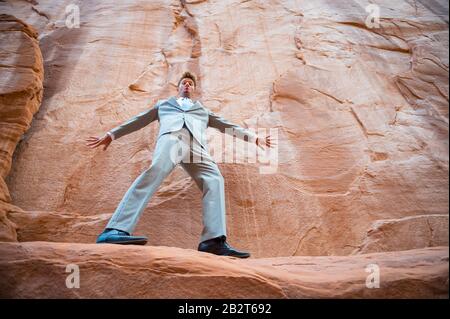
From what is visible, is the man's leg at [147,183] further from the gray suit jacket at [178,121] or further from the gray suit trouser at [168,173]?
the gray suit jacket at [178,121]

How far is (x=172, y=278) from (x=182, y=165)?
67.5 inches

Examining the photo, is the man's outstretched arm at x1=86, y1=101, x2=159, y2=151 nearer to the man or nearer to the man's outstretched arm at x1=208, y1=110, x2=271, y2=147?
the man

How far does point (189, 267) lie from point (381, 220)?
109 inches

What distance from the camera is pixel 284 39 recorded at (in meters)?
8.11

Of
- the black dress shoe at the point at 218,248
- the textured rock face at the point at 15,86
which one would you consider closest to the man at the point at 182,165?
the black dress shoe at the point at 218,248

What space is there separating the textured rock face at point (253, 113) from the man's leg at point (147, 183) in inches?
29.8

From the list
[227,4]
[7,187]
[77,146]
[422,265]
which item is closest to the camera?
[422,265]

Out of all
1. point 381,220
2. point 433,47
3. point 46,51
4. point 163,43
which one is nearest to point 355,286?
point 381,220

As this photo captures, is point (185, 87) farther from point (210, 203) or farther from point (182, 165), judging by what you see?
point (210, 203)

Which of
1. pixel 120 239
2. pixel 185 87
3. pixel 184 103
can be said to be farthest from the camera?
pixel 185 87

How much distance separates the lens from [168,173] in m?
4.71

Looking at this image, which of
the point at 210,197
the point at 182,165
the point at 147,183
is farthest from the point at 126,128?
the point at 210,197

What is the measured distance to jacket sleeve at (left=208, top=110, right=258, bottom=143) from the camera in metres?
5.28
